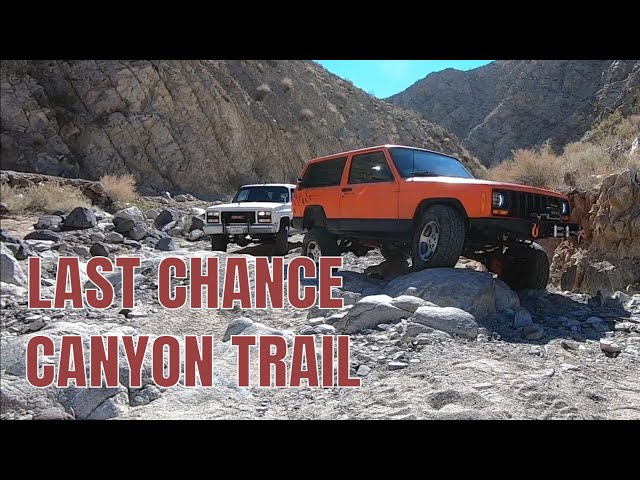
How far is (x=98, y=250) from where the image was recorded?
7.04 m

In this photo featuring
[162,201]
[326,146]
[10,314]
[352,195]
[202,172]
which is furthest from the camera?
[326,146]

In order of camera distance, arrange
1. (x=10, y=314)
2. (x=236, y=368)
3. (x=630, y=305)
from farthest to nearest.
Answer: (x=630, y=305) → (x=10, y=314) → (x=236, y=368)

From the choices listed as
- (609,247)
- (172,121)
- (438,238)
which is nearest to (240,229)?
(438,238)

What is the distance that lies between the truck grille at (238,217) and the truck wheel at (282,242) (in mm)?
611

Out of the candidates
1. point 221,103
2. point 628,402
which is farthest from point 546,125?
point 628,402

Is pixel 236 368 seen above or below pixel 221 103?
below

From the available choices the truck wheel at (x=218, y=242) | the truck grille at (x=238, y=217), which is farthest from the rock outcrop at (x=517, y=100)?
the truck wheel at (x=218, y=242)

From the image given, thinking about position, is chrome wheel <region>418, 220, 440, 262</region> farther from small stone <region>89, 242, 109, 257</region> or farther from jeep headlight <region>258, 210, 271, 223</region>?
small stone <region>89, 242, 109, 257</region>

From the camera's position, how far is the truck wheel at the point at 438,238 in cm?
565

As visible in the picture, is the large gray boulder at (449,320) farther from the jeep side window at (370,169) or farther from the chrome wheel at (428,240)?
the jeep side window at (370,169)

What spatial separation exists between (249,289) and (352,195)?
1975 mm

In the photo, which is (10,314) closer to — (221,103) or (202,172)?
(202,172)

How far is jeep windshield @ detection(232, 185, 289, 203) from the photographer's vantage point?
10.4 meters

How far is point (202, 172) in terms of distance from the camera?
21375mm
